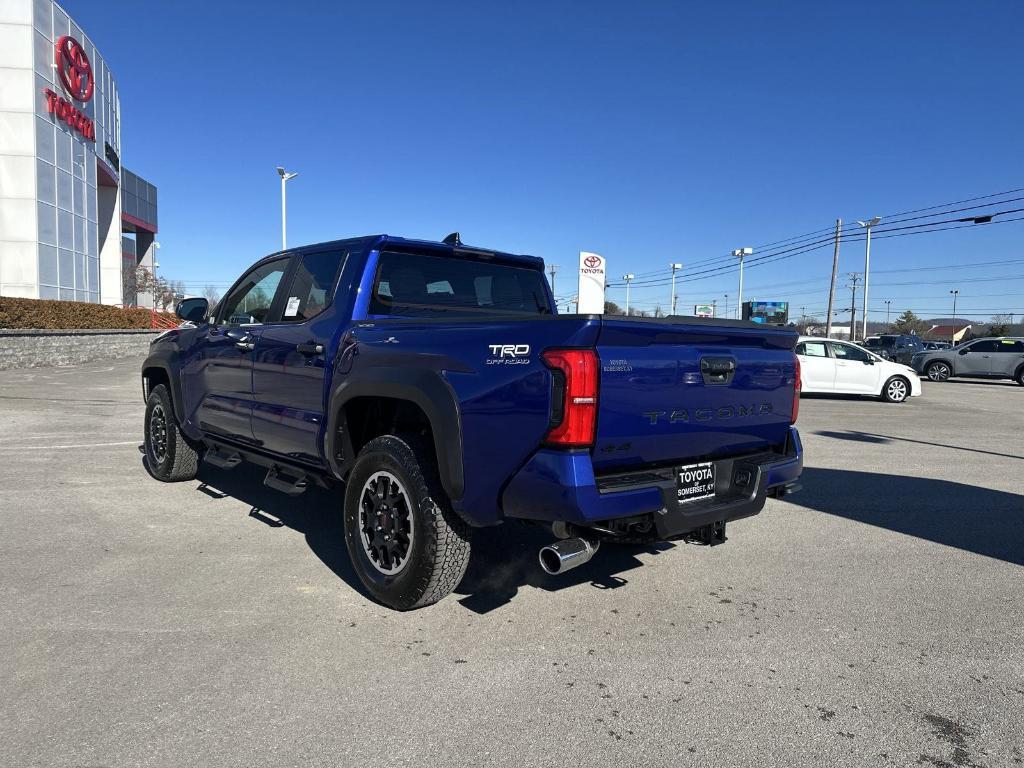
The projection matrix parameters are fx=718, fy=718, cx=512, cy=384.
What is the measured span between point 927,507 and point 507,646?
4.70m

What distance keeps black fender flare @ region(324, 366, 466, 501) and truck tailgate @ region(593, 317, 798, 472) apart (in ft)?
2.19

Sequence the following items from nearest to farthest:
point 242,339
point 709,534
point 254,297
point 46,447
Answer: point 709,534
point 242,339
point 254,297
point 46,447

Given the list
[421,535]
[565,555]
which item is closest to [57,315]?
[421,535]

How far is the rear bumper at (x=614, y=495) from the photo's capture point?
2.96m

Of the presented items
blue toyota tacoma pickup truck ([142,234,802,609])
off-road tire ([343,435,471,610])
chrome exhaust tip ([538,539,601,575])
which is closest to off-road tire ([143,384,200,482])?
blue toyota tacoma pickup truck ([142,234,802,609])

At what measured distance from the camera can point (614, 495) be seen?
3.04 metres

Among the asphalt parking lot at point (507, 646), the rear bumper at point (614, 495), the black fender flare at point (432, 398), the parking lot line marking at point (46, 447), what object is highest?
the black fender flare at point (432, 398)

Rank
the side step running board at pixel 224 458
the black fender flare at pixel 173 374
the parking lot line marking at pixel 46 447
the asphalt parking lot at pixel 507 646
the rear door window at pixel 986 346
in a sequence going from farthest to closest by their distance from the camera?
1. the rear door window at pixel 986 346
2. the parking lot line marking at pixel 46 447
3. the black fender flare at pixel 173 374
4. the side step running board at pixel 224 458
5. the asphalt parking lot at pixel 507 646

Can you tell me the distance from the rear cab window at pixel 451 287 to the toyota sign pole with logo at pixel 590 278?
17.9 feet

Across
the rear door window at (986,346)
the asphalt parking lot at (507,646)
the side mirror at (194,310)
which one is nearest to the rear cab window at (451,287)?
the asphalt parking lot at (507,646)

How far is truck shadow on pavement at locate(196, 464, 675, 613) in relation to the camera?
4117 mm

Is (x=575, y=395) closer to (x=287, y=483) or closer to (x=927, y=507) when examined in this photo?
(x=287, y=483)

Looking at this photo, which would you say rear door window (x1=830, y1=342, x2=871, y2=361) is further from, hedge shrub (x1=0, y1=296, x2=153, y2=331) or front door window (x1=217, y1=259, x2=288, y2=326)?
hedge shrub (x1=0, y1=296, x2=153, y2=331)

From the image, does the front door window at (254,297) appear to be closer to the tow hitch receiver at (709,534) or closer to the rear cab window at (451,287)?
the rear cab window at (451,287)
